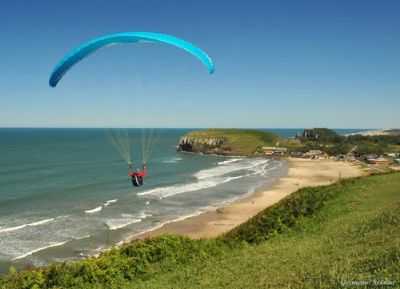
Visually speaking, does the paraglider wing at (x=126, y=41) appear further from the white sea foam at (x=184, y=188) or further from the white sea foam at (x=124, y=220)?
the white sea foam at (x=184, y=188)

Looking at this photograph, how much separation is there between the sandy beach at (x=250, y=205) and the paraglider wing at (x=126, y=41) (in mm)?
13882

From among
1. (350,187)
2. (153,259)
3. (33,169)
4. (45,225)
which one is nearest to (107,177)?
(33,169)

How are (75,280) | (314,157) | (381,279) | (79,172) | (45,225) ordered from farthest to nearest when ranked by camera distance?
(314,157)
(79,172)
(45,225)
(75,280)
(381,279)

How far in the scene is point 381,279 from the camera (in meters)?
7.77

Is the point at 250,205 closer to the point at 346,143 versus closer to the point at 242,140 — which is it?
the point at 242,140

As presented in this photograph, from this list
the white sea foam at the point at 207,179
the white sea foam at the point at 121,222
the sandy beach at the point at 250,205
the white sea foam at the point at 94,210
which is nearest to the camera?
the sandy beach at the point at 250,205

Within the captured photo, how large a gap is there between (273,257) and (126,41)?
8.23 meters

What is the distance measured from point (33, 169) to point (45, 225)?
3521cm

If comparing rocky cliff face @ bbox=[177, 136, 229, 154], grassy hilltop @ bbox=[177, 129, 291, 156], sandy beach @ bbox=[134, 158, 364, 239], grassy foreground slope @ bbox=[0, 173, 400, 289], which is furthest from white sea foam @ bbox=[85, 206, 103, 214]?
rocky cliff face @ bbox=[177, 136, 229, 154]

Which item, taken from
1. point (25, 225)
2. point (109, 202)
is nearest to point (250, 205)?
point (109, 202)

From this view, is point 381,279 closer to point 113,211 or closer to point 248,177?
point 113,211

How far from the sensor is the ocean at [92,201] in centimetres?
2534

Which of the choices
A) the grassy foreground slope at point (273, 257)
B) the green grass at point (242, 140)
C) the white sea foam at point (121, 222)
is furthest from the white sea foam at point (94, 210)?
the green grass at point (242, 140)

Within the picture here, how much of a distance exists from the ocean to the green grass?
28.3 m
